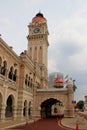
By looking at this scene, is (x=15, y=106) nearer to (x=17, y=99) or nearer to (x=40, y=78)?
(x=17, y=99)

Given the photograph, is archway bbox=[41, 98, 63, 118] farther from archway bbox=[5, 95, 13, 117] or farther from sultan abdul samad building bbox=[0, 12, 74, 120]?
archway bbox=[5, 95, 13, 117]

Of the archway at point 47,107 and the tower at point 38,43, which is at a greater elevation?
the tower at point 38,43

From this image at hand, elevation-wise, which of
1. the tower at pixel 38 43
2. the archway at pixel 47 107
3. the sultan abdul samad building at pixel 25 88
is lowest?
the archway at pixel 47 107

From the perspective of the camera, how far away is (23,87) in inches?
1240

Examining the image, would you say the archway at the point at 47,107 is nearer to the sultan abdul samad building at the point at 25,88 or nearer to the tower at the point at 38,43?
the sultan abdul samad building at the point at 25,88

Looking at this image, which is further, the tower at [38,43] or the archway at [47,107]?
the tower at [38,43]

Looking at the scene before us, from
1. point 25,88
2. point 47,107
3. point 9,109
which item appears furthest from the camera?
point 47,107

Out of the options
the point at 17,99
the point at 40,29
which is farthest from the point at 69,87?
the point at 40,29

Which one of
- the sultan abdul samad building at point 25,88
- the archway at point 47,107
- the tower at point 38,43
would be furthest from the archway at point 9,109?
the tower at point 38,43

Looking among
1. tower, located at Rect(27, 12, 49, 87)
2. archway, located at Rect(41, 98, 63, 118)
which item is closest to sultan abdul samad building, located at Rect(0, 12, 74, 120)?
tower, located at Rect(27, 12, 49, 87)

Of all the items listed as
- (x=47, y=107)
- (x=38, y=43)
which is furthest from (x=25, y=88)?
(x=38, y=43)

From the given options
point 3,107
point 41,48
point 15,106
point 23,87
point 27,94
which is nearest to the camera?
point 3,107

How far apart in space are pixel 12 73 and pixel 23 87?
12.6ft

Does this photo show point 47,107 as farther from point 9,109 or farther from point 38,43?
point 9,109
